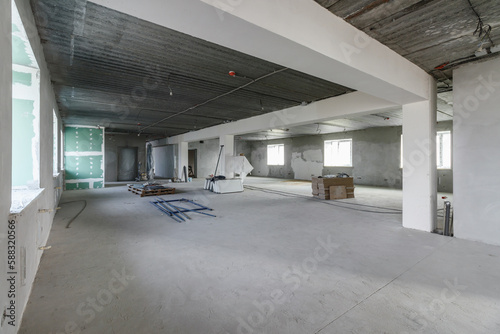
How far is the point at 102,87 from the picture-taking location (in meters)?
4.94

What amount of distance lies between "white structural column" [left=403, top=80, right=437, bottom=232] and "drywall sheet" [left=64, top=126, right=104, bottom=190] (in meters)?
10.5

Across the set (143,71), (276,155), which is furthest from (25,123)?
(276,155)

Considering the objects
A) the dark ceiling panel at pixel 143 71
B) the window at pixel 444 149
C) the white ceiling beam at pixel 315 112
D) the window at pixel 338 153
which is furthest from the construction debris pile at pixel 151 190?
the window at pixel 444 149

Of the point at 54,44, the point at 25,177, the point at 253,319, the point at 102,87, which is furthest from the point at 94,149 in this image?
the point at 253,319

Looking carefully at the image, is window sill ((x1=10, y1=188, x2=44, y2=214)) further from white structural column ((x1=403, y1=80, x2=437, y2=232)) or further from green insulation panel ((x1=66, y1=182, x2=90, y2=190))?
green insulation panel ((x1=66, y1=182, x2=90, y2=190))

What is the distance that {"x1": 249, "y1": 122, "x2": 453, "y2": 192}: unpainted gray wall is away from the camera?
10445mm

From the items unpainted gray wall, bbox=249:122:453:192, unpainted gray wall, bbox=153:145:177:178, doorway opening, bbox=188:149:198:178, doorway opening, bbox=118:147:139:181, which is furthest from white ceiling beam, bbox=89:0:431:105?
doorway opening, bbox=188:149:198:178

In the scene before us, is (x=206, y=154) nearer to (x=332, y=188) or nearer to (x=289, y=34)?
(x=332, y=188)

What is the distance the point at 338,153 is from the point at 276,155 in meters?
4.83

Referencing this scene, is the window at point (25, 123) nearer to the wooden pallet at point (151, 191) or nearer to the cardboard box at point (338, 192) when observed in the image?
the wooden pallet at point (151, 191)

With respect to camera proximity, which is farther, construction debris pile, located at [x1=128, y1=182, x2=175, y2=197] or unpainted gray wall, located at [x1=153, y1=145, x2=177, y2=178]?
unpainted gray wall, located at [x1=153, y1=145, x2=177, y2=178]

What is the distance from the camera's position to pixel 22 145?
2463 mm

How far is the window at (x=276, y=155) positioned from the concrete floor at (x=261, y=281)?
12.2m

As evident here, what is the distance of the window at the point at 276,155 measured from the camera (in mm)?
16094
